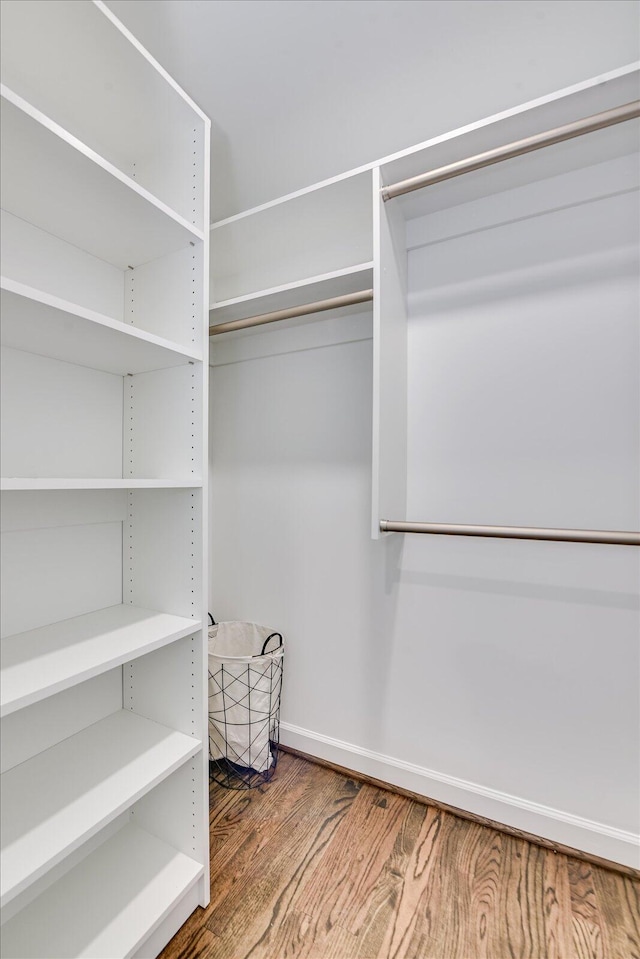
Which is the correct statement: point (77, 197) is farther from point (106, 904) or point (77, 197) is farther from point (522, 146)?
point (106, 904)

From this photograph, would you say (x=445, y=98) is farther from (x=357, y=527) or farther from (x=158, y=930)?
(x=158, y=930)

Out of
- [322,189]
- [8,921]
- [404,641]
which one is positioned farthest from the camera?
[404,641]

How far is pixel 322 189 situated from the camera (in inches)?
55.0

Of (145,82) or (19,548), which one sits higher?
(145,82)

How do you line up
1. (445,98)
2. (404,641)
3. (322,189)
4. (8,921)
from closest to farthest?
(8,921) → (445,98) → (322,189) → (404,641)

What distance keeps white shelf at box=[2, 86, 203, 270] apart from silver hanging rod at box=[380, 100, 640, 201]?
0.62 meters

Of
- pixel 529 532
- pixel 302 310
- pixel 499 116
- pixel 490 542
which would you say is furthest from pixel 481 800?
pixel 499 116

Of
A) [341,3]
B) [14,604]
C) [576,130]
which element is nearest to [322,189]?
[341,3]

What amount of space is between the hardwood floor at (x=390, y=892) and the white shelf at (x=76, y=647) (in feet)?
2.47

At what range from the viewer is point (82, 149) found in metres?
0.88

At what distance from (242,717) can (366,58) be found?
212cm

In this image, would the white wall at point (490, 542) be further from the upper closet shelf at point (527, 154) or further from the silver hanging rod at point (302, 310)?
the silver hanging rod at point (302, 310)

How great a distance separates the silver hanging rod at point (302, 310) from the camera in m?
1.40

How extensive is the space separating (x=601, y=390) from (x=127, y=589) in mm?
1551
